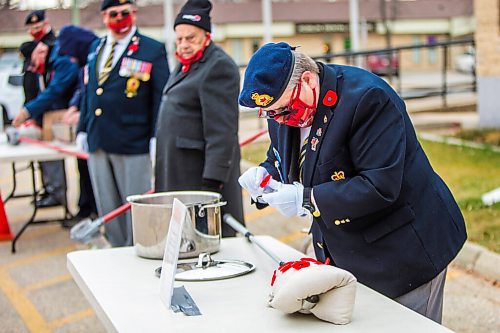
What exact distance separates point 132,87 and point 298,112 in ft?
10.4

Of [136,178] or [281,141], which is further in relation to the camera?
[136,178]

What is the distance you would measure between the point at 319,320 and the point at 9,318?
358 centimetres

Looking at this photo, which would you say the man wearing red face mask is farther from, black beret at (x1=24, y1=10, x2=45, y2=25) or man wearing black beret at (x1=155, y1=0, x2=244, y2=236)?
man wearing black beret at (x1=155, y1=0, x2=244, y2=236)

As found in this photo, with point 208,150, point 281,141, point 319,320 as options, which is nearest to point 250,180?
point 281,141

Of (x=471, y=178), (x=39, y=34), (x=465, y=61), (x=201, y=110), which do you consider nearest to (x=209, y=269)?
(x=201, y=110)

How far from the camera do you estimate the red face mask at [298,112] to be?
2801 mm

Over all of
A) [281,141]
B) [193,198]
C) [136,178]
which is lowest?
[136,178]

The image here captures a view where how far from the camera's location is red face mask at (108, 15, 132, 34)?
5.81 metres

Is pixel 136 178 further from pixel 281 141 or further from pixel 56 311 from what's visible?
pixel 281 141

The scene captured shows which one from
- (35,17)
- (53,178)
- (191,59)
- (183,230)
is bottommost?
(53,178)

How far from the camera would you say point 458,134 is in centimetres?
1185

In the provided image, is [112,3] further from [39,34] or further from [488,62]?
[488,62]

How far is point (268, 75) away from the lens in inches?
107

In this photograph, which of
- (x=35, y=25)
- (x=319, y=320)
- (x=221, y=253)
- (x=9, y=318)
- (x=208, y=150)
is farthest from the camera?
(x=35, y=25)
